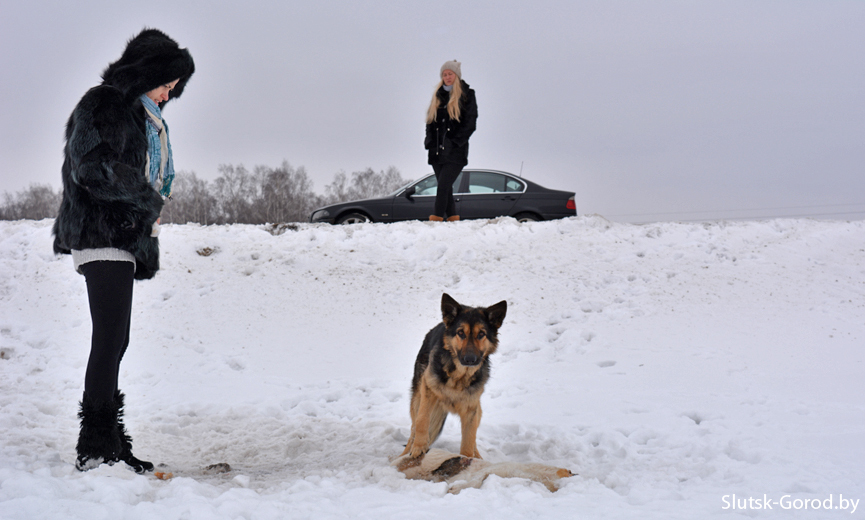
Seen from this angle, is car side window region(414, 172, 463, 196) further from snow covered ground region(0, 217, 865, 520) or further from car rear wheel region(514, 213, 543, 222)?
car rear wheel region(514, 213, 543, 222)

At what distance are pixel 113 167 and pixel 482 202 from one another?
9.03m

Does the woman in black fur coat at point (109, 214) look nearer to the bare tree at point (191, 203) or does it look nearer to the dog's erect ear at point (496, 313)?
the dog's erect ear at point (496, 313)

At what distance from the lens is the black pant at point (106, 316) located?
3176 millimetres

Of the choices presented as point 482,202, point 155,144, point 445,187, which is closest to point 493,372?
point 155,144

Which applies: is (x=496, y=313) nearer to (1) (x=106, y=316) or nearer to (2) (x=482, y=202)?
(1) (x=106, y=316)

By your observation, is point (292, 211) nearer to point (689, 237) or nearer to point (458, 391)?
point (689, 237)

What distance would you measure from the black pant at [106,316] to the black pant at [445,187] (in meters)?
7.33

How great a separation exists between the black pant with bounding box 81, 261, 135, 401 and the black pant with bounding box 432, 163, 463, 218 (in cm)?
733

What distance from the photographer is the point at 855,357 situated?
6594 mm

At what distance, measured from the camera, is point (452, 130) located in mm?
9914

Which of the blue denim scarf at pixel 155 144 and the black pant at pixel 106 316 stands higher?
the blue denim scarf at pixel 155 144

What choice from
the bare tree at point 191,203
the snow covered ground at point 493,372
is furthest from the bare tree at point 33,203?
the snow covered ground at point 493,372

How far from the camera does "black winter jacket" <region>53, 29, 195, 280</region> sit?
3.08 m

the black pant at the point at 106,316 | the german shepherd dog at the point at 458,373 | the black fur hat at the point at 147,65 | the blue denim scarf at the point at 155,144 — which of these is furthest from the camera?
the german shepherd dog at the point at 458,373
